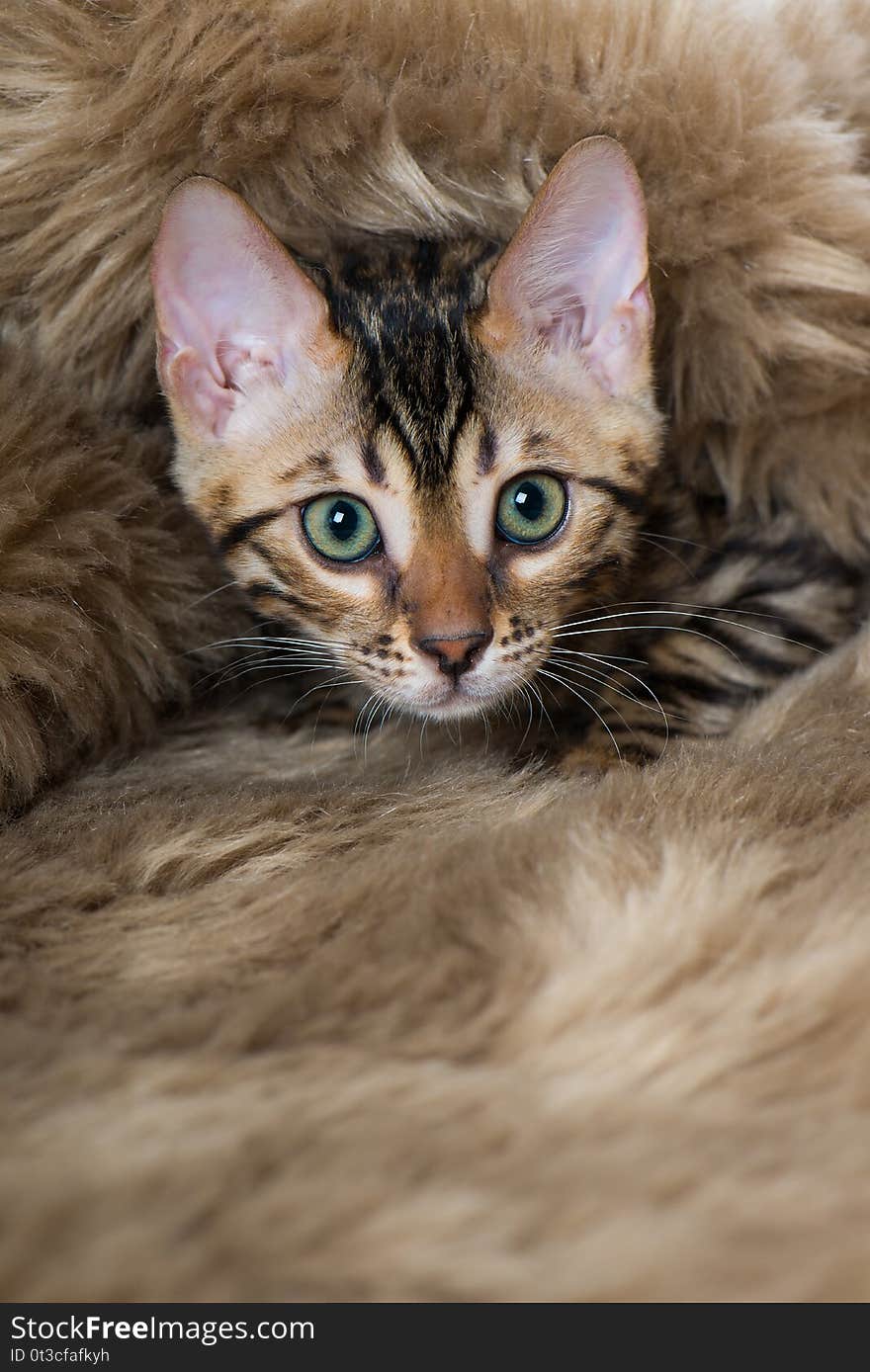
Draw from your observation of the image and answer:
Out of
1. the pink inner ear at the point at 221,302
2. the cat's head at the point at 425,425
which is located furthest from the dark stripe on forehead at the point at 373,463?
the pink inner ear at the point at 221,302

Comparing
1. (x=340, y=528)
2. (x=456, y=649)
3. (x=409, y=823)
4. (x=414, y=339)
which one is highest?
(x=414, y=339)

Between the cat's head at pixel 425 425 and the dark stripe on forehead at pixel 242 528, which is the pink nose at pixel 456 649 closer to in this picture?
the cat's head at pixel 425 425

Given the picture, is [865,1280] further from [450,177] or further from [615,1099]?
[450,177]

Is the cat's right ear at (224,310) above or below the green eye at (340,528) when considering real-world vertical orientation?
above

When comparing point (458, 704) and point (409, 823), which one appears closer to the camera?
point (409, 823)

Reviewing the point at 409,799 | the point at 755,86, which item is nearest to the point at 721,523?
the point at 755,86

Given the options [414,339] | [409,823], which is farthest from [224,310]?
[409,823]

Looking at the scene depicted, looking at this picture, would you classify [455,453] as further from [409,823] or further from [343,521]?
[409,823]
